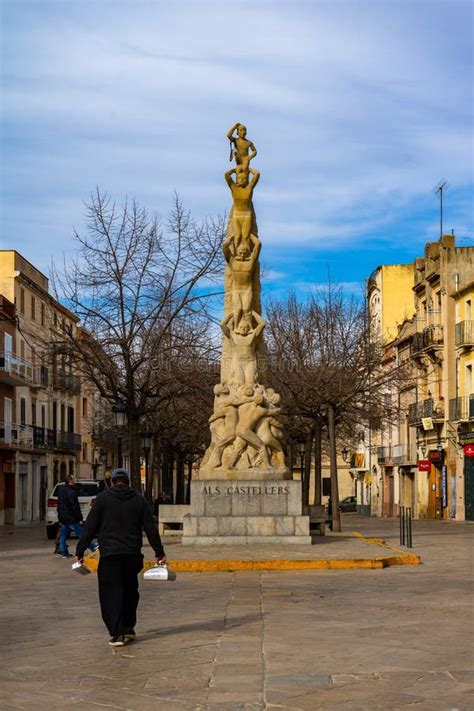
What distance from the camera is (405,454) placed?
208 ft

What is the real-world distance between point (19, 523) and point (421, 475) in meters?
20.8

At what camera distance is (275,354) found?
4019 cm

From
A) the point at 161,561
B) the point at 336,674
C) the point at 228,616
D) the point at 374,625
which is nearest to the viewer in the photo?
the point at 336,674

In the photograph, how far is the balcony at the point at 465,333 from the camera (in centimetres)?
5041

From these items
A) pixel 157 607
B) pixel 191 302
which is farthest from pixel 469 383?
pixel 157 607

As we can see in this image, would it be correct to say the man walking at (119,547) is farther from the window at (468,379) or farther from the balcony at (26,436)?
the balcony at (26,436)

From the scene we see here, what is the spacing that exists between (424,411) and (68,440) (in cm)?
2485

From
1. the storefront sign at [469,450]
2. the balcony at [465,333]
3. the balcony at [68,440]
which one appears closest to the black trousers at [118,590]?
the storefront sign at [469,450]

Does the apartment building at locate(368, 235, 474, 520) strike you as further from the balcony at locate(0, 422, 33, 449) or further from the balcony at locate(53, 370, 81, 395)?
the balcony at locate(0, 422, 33, 449)

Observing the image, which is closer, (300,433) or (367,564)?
(367,564)

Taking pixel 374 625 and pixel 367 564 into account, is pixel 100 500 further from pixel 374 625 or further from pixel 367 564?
pixel 367 564

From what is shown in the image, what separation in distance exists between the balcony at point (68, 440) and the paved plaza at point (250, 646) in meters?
52.9

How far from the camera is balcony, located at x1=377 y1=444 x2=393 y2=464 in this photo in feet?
223

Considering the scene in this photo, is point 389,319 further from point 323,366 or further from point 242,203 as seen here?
point 242,203
